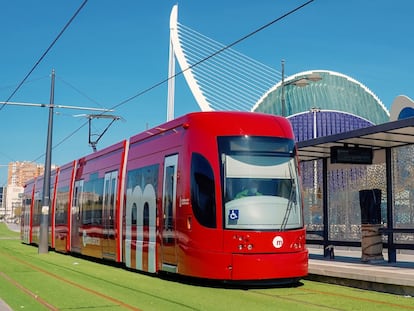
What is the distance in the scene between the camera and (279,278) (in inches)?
465

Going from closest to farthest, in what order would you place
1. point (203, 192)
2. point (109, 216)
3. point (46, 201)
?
point (203, 192), point (109, 216), point (46, 201)

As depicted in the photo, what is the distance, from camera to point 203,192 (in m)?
11.9

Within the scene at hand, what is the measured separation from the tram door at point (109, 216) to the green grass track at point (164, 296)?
8.73ft

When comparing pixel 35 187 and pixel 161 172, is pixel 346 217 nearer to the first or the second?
pixel 161 172

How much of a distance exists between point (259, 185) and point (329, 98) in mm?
91205

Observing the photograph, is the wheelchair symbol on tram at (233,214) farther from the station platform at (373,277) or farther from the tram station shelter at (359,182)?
the tram station shelter at (359,182)

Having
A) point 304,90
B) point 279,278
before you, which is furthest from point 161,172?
point 304,90

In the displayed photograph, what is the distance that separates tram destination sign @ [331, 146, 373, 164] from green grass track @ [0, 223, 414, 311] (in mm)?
4212

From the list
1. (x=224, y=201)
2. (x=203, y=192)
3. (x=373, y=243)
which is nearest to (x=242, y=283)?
(x=224, y=201)

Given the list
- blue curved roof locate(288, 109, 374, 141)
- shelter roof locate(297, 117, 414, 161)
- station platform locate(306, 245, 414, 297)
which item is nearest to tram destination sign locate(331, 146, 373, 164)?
shelter roof locate(297, 117, 414, 161)

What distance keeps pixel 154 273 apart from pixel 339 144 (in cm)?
612

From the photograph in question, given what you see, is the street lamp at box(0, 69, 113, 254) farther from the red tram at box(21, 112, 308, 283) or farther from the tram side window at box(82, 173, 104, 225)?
the red tram at box(21, 112, 308, 283)

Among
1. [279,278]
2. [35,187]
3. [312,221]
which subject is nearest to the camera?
[279,278]

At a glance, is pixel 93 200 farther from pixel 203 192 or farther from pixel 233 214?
pixel 233 214
